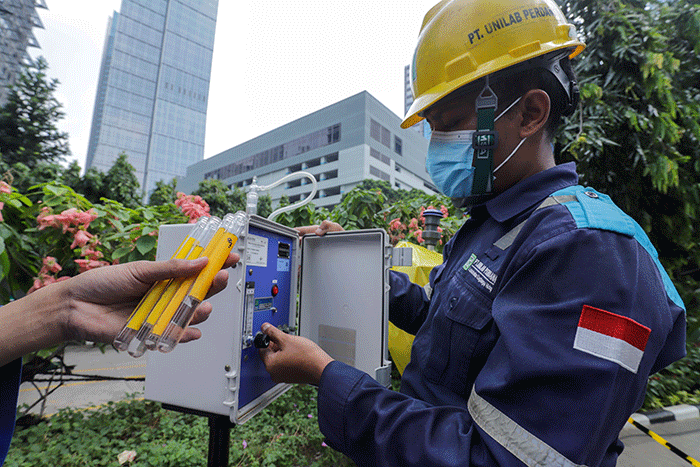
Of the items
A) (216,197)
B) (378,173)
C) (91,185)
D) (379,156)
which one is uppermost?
(379,156)

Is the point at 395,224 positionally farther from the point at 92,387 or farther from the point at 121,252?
the point at 92,387

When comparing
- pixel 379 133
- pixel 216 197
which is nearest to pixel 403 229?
pixel 216 197

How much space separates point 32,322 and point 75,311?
0.28 ft

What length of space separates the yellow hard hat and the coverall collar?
334 mm

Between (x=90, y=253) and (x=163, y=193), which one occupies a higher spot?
(x=163, y=193)

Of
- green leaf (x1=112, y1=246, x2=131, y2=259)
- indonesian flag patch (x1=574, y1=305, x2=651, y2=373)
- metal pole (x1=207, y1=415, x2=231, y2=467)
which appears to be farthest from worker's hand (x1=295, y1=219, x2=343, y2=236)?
green leaf (x1=112, y1=246, x2=131, y2=259)

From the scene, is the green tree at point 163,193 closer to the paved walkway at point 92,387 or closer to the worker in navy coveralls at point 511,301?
the paved walkway at point 92,387

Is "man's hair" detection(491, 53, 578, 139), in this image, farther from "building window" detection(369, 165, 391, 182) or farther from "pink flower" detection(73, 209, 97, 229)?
"building window" detection(369, 165, 391, 182)

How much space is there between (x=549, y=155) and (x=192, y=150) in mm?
76641

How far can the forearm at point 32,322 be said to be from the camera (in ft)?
2.64

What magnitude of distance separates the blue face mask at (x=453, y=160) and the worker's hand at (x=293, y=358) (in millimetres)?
686

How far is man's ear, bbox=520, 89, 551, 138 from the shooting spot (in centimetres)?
90

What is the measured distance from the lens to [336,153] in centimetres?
4062

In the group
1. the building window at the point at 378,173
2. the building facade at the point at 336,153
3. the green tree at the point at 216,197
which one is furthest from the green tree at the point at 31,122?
the building window at the point at 378,173
